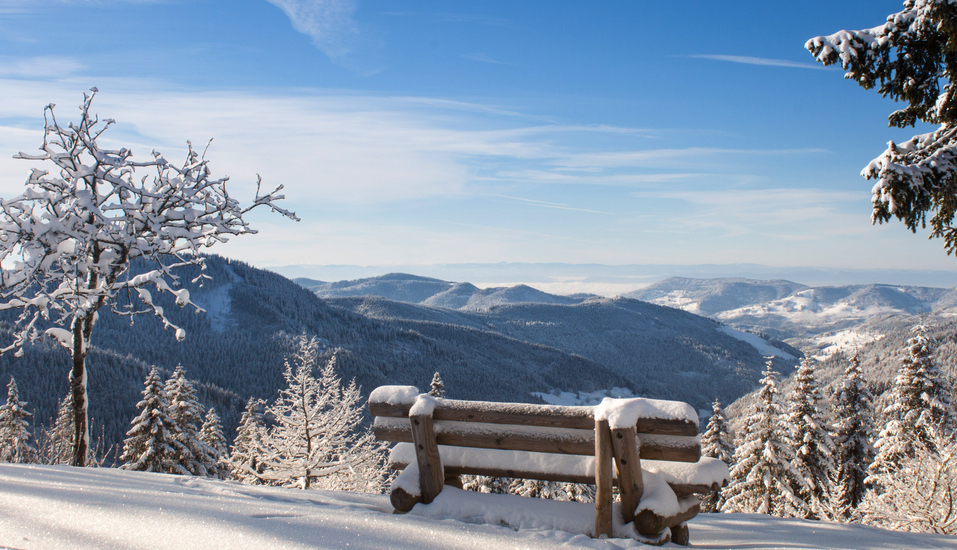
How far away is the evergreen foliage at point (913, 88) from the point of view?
4.96m

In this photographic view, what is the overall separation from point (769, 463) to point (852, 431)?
459 centimetres

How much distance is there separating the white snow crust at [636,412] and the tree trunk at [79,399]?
746 centimetres

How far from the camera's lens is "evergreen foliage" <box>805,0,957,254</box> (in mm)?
4957

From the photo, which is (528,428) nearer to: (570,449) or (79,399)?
(570,449)

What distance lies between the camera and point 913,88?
5.55m

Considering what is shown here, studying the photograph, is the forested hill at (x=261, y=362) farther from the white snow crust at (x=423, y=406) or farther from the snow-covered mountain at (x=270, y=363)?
the white snow crust at (x=423, y=406)

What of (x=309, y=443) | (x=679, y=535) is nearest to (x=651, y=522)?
(x=679, y=535)

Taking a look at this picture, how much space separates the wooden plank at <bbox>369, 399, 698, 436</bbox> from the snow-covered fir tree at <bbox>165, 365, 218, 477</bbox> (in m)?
23.3

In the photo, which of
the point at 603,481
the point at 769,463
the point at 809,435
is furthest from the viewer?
the point at 809,435

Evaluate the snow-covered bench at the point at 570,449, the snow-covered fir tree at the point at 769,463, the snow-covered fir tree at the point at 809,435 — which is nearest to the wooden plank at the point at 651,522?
the snow-covered bench at the point at 570,449

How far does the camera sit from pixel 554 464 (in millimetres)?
4598

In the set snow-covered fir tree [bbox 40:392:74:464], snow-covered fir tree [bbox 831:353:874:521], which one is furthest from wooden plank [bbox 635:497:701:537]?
snow-covered fir tree [bbox 831:353:874:521]

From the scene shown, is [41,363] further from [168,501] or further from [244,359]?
[168,501]

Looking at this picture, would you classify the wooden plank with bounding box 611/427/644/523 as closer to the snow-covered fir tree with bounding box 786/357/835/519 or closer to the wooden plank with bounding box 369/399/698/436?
the wooden plank with bounding box 369/399/698/436
